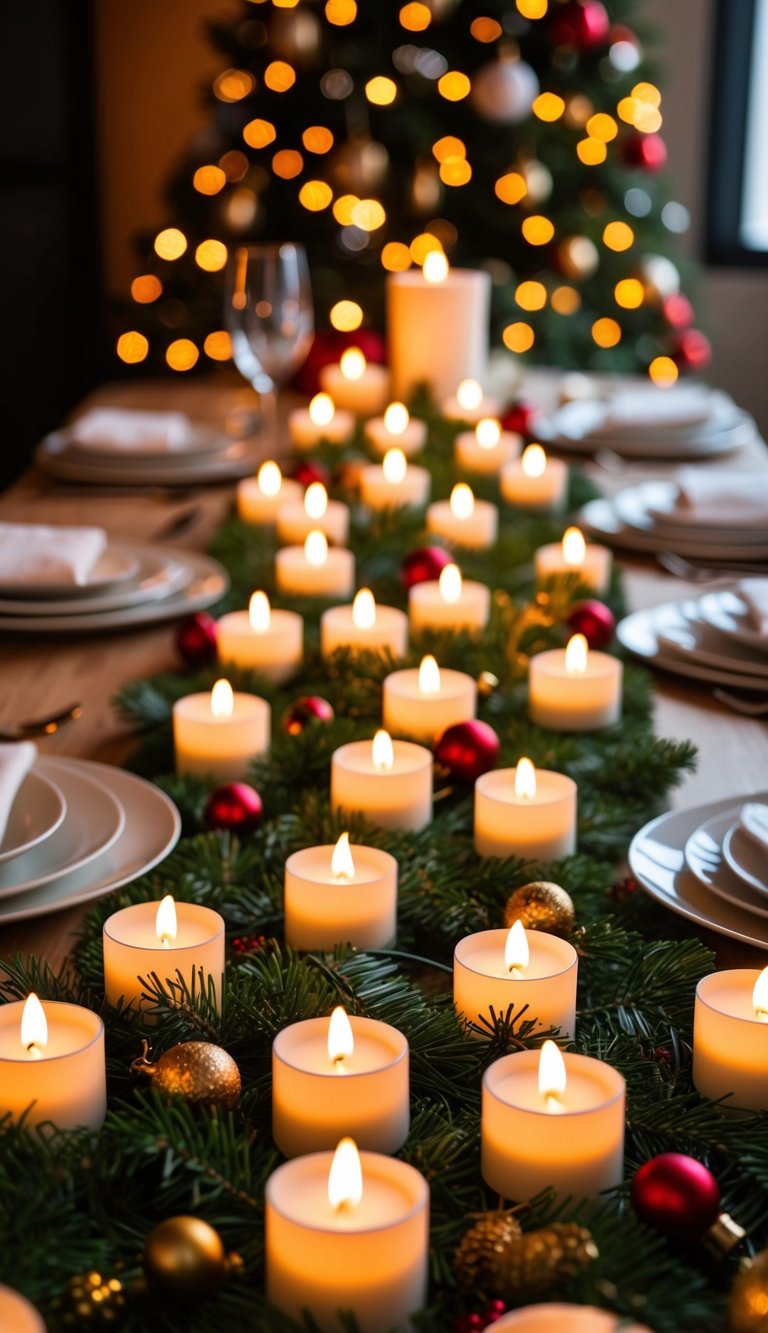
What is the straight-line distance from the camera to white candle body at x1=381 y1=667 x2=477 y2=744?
1126 mm

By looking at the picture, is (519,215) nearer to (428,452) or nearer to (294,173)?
(294,173)

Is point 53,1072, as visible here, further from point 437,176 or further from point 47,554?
point 437,176

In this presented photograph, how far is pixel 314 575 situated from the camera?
1476mm

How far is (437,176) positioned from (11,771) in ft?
10.2

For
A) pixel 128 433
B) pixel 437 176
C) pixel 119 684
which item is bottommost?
pixel 119 684

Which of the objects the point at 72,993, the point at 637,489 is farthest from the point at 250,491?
the point at 72,993

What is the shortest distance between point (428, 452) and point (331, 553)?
1.90 feet

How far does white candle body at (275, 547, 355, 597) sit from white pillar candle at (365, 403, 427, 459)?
1.72 feet

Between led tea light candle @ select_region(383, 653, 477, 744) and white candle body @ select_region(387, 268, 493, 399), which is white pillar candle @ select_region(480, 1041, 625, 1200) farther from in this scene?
white candle body @ select_region(387, 268, 493, 399)

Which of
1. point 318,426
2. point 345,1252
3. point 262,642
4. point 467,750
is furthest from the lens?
point 318,426

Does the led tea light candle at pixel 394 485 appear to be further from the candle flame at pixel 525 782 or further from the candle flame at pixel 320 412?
the candle flame at pixel 525 782

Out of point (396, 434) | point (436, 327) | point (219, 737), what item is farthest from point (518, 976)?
point (436, 327)

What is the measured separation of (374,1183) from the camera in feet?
1.90

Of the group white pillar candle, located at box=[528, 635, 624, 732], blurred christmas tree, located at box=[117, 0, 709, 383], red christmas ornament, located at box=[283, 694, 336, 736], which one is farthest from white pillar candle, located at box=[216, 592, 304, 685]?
blurred christmas tree, located at box=[117, 0, 709, 383]
